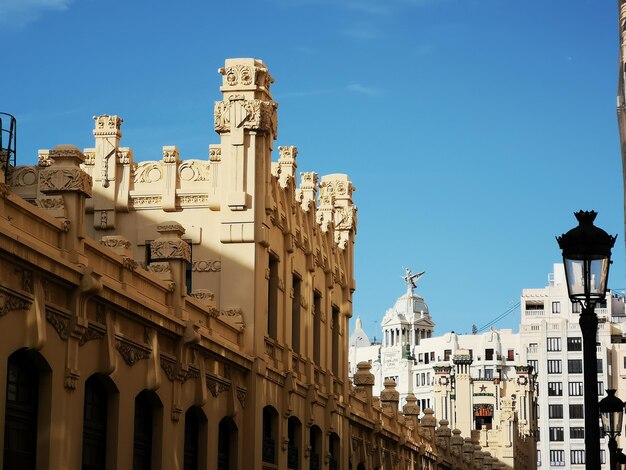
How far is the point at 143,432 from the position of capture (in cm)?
2681

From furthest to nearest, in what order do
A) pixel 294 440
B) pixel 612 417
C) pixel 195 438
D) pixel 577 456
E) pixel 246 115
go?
pixel 577 456
pixel 294 440
pixel 246 115
pixel 195 438
pixel 612 417

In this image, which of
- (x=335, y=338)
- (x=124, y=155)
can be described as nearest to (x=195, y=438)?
(x=124, y=155)

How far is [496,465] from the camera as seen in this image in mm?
93000

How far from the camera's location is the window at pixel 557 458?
166m

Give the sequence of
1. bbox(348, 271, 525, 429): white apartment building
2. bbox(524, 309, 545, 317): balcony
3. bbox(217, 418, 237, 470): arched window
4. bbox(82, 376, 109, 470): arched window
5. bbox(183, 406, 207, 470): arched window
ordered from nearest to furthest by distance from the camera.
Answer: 1. bbox(82, 376, 109, 470): arched window
2. bbox(183, 406, 207, 470): arched window
3. bbox(217, 418, 237, 470): arched window
4. bbox(348, 271, 525, 429): white apartment building
5. bbox(524, 309, 545, 317): balcony

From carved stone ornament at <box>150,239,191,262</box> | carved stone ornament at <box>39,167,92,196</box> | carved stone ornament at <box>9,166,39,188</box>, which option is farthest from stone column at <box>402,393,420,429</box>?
carved stone ornament at <box>39,167,92,196</box>

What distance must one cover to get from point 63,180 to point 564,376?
152236mm

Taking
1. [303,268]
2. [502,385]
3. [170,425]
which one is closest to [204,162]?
[303,268]

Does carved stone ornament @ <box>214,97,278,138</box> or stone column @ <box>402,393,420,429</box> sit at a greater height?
carved stone ornament @ <box>214,97,278,138</box>

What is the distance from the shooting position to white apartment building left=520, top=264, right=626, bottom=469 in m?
166

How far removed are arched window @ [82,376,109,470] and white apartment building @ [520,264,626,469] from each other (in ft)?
460

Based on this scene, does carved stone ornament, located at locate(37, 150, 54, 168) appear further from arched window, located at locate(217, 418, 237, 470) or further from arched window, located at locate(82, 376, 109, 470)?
arched window, located at locate(82, 376, 109, 470)

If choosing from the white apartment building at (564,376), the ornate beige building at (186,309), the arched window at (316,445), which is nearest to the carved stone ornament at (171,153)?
the ornate beige building at (186,309)

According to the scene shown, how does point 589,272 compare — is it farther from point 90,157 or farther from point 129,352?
point 90,157
